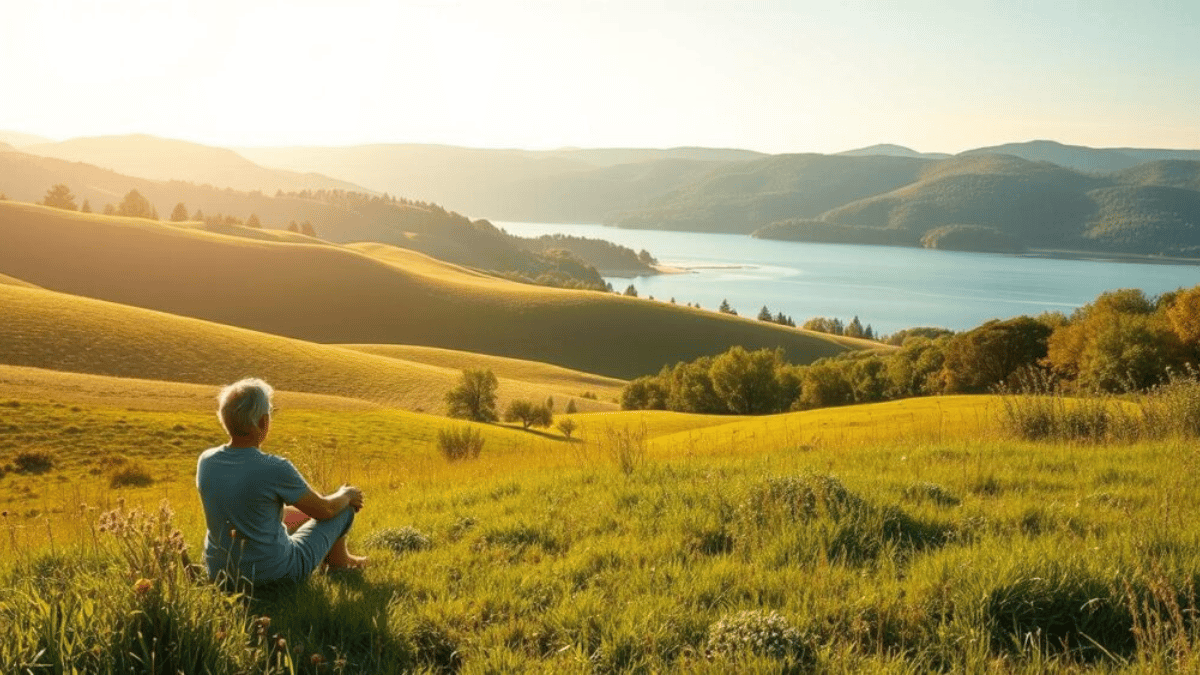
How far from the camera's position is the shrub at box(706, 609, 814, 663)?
15.1 ft

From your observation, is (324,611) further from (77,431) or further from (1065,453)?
(77,431)

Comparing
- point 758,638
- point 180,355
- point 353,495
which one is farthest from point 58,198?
point 758,638

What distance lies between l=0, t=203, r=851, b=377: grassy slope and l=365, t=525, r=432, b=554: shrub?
114647 mm

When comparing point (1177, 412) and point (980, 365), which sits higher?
point (1177, 412)

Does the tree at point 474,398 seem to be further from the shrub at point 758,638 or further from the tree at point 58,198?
the tree at point 58,198

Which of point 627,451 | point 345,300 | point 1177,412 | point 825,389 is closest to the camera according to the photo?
point 627,451

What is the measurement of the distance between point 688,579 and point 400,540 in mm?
2758

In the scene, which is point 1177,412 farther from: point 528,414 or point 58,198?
point 58,198

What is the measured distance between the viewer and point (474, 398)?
59.0 meters

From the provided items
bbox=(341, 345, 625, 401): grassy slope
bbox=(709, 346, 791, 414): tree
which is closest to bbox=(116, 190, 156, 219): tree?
bbox=(341, 345, 625, 401): grassy slope

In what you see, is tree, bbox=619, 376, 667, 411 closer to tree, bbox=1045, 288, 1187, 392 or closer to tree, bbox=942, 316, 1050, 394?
tree, bbox=942, 316, 1050, 394

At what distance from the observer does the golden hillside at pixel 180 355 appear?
4950cm

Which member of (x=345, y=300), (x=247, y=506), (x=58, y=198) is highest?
(x=58, y=198)

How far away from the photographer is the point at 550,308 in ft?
445
